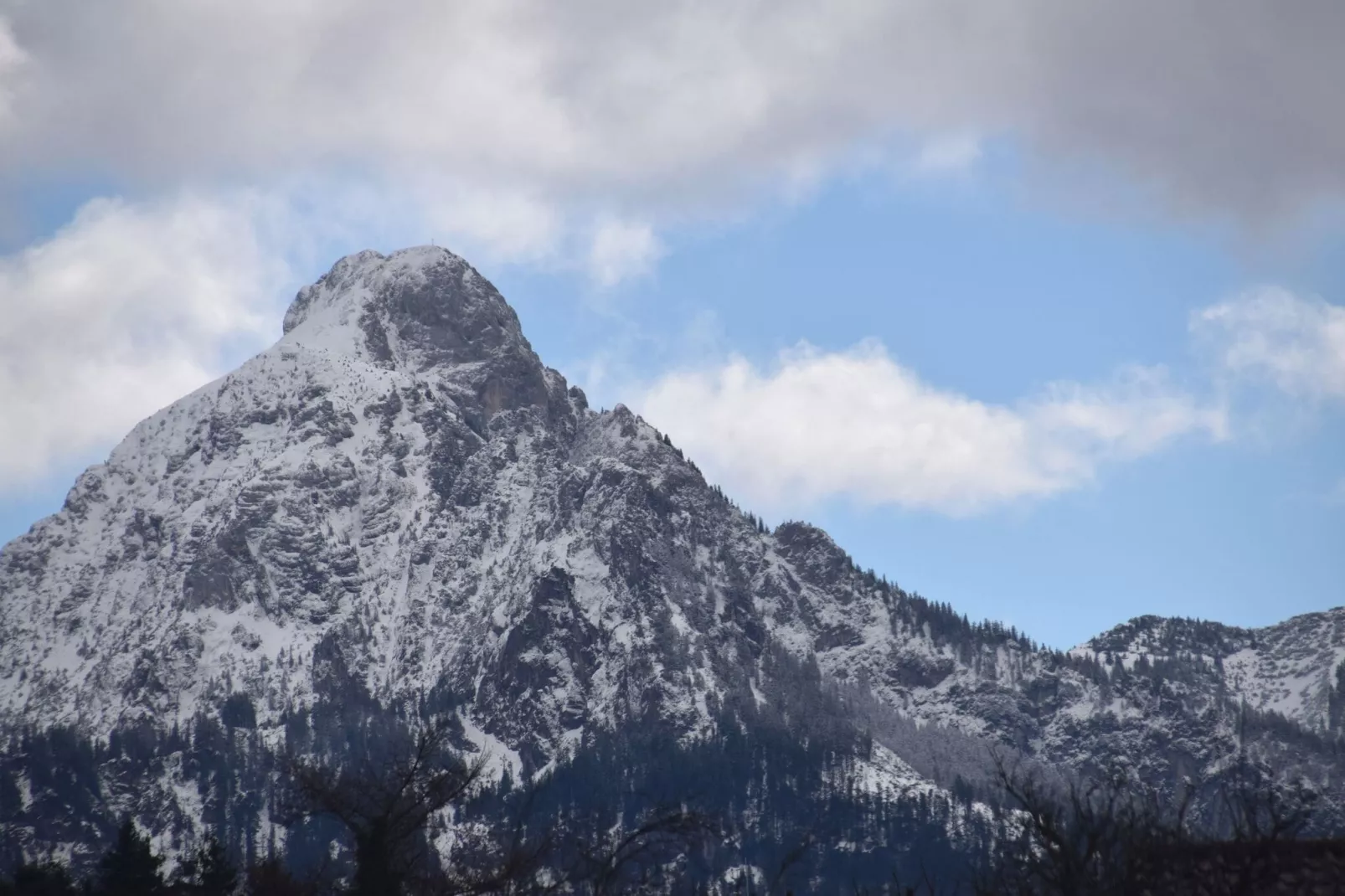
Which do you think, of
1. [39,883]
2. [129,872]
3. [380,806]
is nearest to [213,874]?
[129,872]

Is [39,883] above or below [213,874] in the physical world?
above

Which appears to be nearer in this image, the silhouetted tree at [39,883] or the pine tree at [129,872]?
the silhouetted tree at [39,883]

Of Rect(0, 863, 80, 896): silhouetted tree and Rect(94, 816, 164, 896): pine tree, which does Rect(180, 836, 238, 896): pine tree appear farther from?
Rect(0, 863, 80, 896): silhouetted tree

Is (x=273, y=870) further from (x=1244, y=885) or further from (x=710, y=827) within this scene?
(x=1244, y=885)

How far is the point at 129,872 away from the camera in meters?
89.1

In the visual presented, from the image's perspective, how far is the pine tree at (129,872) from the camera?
8562 cm

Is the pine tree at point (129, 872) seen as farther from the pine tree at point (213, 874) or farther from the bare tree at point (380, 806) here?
the bare tree at point (380, 806)

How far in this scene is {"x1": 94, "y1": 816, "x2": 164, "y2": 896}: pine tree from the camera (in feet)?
281

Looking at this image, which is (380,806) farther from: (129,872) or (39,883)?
(39,883)

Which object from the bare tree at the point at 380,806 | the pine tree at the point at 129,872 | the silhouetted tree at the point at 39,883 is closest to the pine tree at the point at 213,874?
the pine tree at the point at 129,872

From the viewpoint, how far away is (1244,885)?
4809 cm

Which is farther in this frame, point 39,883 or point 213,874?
point 39,883

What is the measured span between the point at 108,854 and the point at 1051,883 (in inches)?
2135

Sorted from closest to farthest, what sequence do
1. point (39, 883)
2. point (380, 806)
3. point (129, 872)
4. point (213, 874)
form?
point (380, 806) → point (213, 874) → point (39, 883) → point (129, 872)
